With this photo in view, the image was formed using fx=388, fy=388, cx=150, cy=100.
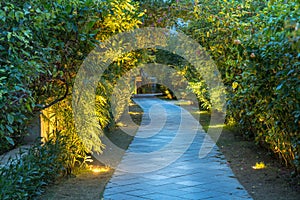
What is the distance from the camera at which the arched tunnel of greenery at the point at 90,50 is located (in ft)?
10.1

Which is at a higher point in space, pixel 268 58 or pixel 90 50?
pixel 90 50

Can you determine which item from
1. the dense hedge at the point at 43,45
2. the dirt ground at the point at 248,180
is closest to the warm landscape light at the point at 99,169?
the dirt ground at the point at 248,180

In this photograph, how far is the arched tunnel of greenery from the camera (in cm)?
308

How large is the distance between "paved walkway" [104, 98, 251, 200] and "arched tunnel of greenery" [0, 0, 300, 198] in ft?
2.61

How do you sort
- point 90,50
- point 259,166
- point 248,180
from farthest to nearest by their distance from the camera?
1. point 259,166
2. point 248,180
3. point 90,50

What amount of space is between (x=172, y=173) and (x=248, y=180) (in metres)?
1.08

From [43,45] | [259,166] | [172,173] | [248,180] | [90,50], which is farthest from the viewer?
[259,166]

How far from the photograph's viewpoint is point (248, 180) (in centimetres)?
512

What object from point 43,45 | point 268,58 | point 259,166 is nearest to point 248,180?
point 259,166

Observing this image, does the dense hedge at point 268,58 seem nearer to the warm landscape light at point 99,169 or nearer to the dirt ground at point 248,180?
the dirt ground at point 248,180

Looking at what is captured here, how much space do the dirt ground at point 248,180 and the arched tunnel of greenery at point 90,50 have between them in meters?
0.22

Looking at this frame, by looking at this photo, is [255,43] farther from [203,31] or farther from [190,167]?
[203,31]

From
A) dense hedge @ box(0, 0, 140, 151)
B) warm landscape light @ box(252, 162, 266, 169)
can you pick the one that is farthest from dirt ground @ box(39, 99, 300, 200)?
dense hedge @ box(0, 0, 140, 151)

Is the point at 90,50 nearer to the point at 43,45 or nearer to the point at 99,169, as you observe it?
the point at 43,45
